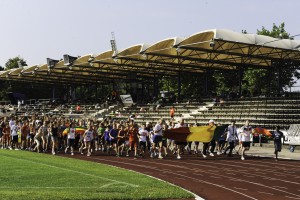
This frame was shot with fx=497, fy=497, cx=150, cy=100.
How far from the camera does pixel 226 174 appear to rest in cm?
1711

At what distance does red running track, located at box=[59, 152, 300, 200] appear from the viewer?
13.1m

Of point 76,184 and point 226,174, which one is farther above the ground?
point 76,184

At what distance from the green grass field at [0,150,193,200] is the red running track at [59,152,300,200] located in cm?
106

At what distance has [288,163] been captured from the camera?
70.0 ft

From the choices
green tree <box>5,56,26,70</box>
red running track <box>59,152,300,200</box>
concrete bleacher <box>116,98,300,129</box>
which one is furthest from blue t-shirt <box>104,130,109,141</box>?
green tree <box>5,56,26,70</box>

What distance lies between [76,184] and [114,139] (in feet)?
37.6

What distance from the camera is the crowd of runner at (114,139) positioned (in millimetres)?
23641

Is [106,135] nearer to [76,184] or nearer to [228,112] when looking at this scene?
[76,184]

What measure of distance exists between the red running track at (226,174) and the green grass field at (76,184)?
1.06 meters

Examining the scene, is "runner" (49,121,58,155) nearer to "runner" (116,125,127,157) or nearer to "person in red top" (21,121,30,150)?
"person in red top" (21,121,30,150)

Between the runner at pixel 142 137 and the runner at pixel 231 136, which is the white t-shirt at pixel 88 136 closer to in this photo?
the runner at pixel 142 137

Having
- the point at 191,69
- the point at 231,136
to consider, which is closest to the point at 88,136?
the point at 231,136

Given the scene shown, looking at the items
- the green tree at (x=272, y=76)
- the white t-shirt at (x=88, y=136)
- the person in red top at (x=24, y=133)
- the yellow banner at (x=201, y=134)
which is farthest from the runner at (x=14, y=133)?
the green tree at (x=272, y=76)

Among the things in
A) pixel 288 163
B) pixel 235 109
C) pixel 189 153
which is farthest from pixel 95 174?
pixel 235 109
